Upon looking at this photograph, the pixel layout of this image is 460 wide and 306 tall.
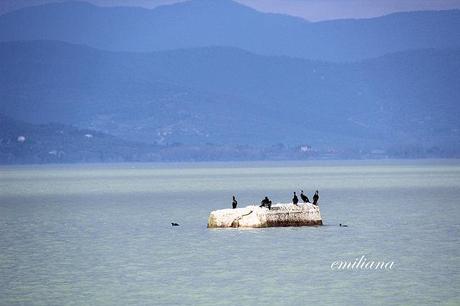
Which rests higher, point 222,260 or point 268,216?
point 268,216

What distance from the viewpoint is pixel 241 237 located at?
60562 mm

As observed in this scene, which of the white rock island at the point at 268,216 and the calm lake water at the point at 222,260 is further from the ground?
the white rock island at the point at 268,216

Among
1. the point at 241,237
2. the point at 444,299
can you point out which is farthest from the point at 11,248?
the point at 444,299

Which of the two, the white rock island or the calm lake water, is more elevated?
the white rock island

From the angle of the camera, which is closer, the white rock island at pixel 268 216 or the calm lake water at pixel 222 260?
the calm lake water at pixel 222 260

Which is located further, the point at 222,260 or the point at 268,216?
the point at 268,216

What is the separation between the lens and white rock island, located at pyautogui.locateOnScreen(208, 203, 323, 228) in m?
64.1

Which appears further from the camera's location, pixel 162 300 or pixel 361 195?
pixel 361 195

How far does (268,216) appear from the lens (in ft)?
212

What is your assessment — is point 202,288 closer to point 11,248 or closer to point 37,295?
point 37,295

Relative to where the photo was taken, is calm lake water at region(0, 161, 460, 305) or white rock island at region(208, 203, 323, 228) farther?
white rock island at region(208, 203, 323, 228)

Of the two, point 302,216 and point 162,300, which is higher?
point 302,216

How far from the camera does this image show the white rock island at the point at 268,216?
64.1m

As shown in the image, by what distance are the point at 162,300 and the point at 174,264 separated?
35.4ft
